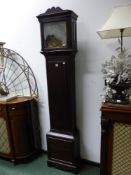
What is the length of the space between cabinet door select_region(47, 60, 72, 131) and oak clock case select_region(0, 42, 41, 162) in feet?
1.29

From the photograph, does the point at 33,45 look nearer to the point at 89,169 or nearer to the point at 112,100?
the point at 112,100

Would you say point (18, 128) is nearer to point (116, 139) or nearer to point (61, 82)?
point (61, 82)

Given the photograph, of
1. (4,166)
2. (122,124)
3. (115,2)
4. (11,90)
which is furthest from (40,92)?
(115,2)

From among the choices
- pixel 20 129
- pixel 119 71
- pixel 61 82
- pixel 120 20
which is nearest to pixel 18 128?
pixel 20 129

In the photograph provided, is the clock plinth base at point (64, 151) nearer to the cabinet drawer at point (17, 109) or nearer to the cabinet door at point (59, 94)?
the cabinet door at point (59, 94)

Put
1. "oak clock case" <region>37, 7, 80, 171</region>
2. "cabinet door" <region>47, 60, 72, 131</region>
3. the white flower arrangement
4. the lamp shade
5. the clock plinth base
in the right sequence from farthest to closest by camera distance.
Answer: the clock plinth base < "cabinet door" <region>47, 60, 72, 131</region> < "oak clock case" <region>37, 7, 80, 171</region> < the white flower arrangement < the lamp shade

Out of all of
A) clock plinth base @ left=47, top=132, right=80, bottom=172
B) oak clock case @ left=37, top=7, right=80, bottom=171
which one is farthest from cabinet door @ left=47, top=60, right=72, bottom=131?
clock plinth base @ left=47, top=132, right=80, bottom=172

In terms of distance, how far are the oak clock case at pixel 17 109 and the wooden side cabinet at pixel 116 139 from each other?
1.05 metres

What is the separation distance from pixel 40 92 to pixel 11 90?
1.66 feet

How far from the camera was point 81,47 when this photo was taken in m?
2.08

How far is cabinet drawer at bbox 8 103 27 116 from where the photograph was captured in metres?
2.23

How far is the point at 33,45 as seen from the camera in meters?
2.37

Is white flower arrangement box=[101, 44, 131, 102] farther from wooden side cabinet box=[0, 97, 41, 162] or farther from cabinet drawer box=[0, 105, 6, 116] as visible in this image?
cabinet drawer box=[0, 105, 6, 116]

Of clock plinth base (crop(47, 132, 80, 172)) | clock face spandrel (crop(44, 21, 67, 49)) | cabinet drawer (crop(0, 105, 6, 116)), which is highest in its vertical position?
clock face spandrel (crop(44, 21, 67, 49))
